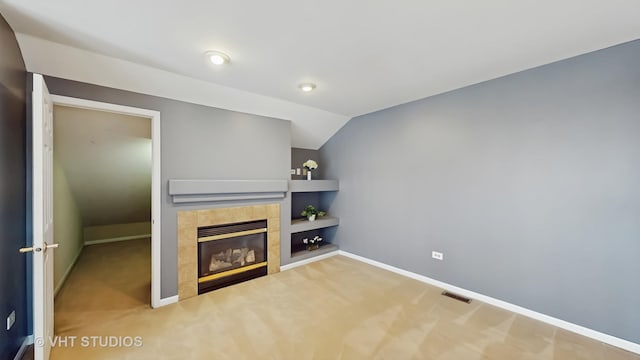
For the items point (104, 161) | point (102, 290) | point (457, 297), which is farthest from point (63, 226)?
point (457, 297)

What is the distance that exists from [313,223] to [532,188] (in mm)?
2969

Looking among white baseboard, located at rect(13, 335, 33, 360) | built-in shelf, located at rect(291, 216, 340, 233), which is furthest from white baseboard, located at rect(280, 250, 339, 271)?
white baseboard, located at rect(13, 335, 33, 360)

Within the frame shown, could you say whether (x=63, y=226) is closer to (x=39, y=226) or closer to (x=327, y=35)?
(x=39, y=226)

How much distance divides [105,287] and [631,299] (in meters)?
5.45

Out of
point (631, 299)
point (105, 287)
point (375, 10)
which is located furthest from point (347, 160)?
point (105, 287)

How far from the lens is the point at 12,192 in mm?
1922

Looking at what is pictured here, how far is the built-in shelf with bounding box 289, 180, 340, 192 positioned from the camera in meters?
4.20

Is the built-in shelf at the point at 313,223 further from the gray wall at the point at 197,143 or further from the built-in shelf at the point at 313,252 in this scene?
the gray wall at the point at 197,143

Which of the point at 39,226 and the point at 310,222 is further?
the point at 310,222

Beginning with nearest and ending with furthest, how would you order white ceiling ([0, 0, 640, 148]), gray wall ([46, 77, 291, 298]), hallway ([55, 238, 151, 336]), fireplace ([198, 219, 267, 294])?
1. white ceiling ([0, 0, 640, 148])
2. hallway ([55, 238, 151, 336])
3. gray wall ([46, 77, 291, 298])
4. fireplace ([198, 219, 267, 294])

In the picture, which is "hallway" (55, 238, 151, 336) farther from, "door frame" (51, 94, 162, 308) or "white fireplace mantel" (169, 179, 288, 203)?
"white fireplace mantel" (169, 179, 288, 203)

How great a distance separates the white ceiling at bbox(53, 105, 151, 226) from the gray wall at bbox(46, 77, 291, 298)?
Result: 0.69m

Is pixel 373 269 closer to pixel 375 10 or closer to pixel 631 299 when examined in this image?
pixel 631 299

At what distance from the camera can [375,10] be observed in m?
1.69
